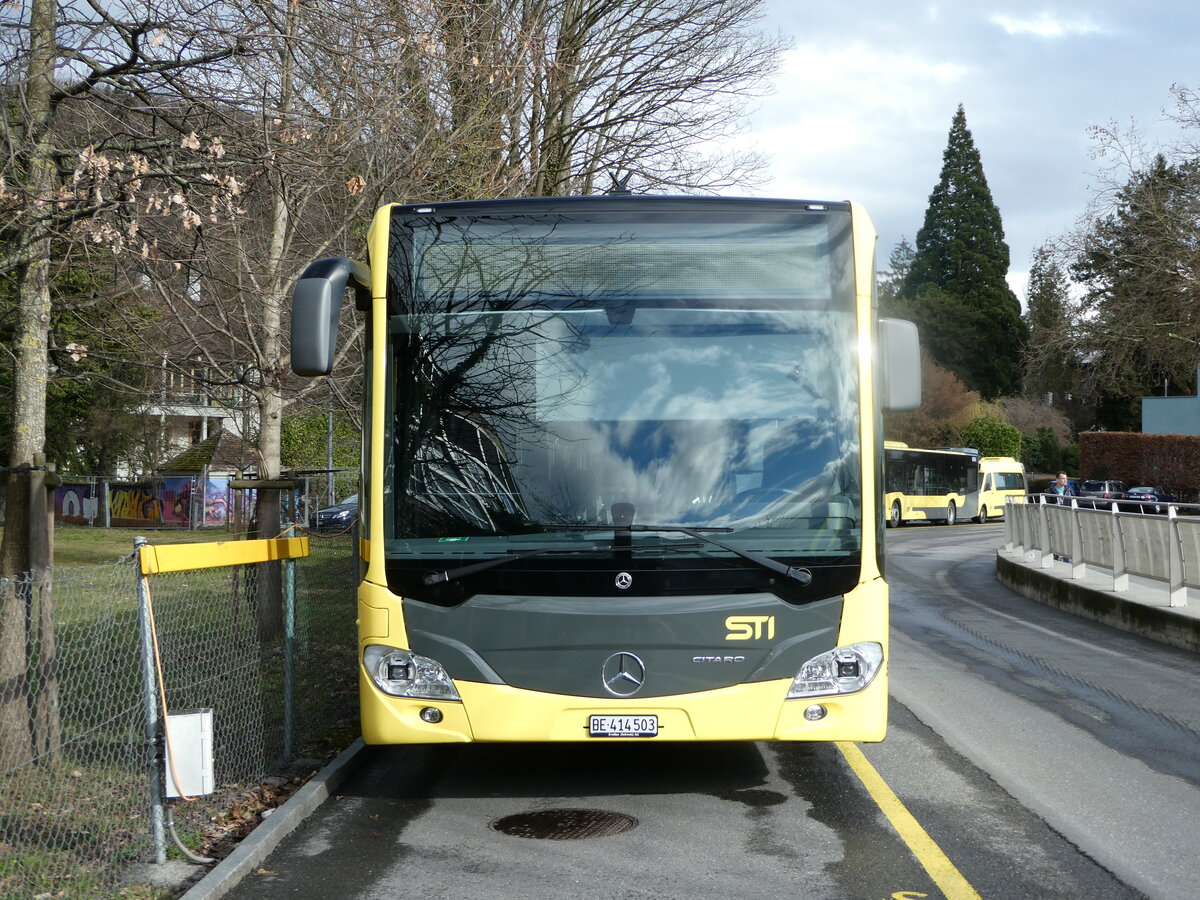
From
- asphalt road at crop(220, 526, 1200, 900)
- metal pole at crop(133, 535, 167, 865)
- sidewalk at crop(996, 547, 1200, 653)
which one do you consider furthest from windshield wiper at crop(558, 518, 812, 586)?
sidewalk at crop(996, 547, 1200, 653)

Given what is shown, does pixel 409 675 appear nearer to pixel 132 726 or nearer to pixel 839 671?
pixel 132 726

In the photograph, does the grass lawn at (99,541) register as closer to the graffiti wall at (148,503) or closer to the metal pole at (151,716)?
the graffiti wall at (148,503)

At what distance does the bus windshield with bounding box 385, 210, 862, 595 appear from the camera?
654 cm

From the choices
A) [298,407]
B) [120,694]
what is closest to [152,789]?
[120,694]

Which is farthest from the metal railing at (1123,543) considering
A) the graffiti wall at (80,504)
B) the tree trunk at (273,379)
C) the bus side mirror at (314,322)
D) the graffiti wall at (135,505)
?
the graffiti wall at (80,504)

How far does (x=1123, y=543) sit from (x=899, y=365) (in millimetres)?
12469

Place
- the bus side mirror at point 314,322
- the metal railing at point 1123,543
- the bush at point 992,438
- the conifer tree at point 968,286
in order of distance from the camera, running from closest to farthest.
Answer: the bus side mirror at point 314,322 < the metal railing at point 1123,543 < the bush at point 992,438 < the conifer tree at point 968,286

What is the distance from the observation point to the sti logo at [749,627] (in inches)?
253

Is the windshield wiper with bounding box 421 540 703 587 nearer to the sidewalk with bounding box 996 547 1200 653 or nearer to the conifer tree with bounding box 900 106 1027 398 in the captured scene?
the sidewalk with bounding box 996 547 1200 653

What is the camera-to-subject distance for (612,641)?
6.41 m

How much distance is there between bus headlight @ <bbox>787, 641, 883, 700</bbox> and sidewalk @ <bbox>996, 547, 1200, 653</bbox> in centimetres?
907

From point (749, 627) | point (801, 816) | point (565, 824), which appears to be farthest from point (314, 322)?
point (801, 816)

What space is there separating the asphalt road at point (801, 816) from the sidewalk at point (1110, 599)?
4.98 meters

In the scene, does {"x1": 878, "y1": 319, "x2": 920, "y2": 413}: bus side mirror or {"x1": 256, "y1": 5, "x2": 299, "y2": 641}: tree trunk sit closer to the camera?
{"x1": 878, "y1": 319, "x2": 920, "y2": 413}: bus side mirror
